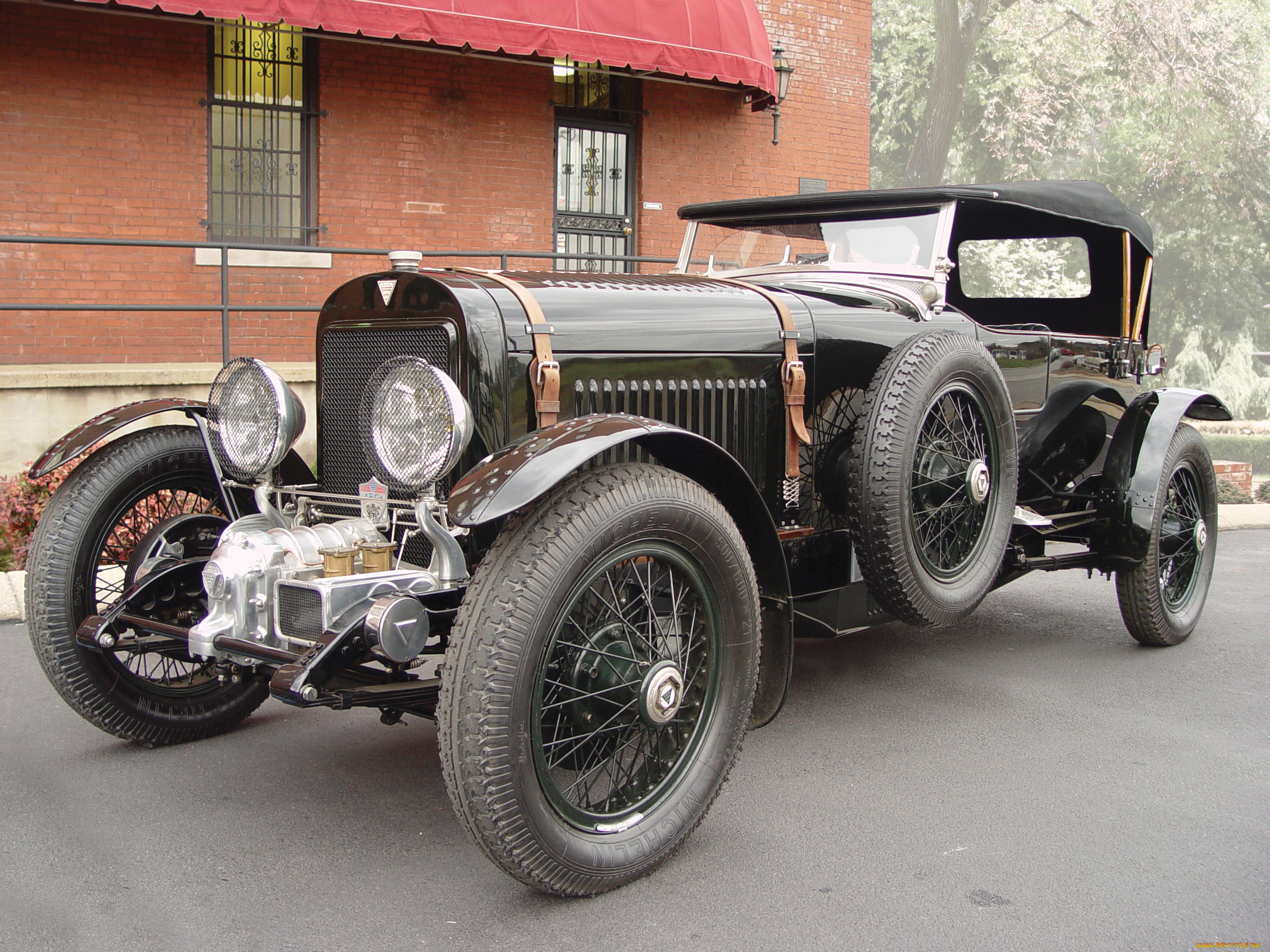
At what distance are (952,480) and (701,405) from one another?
3.03 feet

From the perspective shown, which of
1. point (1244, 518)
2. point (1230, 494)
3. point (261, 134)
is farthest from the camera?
point (1230, 494)

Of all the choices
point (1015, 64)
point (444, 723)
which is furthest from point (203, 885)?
point (1015, 64)

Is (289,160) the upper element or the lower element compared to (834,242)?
upper

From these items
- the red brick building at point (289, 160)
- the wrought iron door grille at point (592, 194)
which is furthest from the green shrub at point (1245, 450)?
the wrought iron door grille at point (592, 194)

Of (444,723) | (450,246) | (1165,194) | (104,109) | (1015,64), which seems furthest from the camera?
(1165,194)

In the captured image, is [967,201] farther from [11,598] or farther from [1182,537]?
[11,598]

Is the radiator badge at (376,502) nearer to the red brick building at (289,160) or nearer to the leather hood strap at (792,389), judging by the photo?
the leather hood strap at (792,389)

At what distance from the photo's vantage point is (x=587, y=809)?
271cm

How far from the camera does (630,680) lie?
273 centimetres

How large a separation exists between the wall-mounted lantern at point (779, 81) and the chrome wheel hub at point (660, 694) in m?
9.15

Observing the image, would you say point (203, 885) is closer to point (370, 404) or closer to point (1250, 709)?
point (370, 404)

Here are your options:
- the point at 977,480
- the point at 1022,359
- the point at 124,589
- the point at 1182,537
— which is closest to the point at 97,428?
the point at 124,589

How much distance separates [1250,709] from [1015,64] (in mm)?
25321

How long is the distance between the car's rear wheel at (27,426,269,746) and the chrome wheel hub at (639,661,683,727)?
1.43 m
